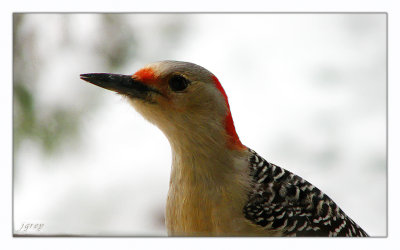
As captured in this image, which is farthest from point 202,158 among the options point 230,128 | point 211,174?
point 230,128

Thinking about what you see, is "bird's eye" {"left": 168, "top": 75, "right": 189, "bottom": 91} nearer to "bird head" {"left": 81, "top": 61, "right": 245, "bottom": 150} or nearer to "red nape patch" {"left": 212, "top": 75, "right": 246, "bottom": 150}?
"bird head" {"left": 81, "top": 61, "right": 245, "bottom": 150}

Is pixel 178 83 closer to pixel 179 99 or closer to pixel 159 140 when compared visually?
pixel 179 99

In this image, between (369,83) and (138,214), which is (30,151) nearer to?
(138,214)

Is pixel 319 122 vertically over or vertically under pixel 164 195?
over

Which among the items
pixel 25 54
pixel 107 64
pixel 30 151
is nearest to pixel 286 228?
pixel 107 64

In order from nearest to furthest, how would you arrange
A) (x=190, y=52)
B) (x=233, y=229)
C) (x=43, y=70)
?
(x=233, y=229)
(x=190, y=52)
(x=43, y=70)

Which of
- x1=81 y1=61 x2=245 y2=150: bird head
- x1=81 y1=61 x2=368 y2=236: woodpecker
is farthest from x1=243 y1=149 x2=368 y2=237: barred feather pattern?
x1=81 y1=61 x2=245 y2=150: bird head

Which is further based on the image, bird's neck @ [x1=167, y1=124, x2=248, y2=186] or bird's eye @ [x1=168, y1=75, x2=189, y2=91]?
bird's neck @ [x1=167, y1=124, x2=248, y2=186]
